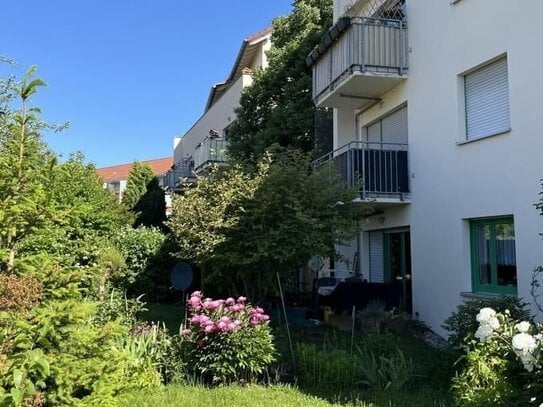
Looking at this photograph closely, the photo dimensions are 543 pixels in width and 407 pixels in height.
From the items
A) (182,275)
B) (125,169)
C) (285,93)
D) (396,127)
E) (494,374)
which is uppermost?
(125,169)

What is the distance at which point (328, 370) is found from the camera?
298 inches

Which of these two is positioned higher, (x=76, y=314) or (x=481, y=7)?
(x=481, y=7)

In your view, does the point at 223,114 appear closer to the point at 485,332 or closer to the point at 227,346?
the point at 227,346

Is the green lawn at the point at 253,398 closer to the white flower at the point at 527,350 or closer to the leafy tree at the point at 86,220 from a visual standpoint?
the white flower at the point at 527,350

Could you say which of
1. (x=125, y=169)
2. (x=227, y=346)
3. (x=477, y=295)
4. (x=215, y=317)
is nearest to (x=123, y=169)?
(x=125, y=169)

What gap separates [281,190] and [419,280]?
3854mm

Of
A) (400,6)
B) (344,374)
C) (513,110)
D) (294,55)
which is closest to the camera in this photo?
(344,374)

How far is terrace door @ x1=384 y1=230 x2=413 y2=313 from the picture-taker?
13047 millimetres

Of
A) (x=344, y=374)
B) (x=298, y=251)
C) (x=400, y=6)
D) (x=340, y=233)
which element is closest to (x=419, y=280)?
(x=340, y=233)

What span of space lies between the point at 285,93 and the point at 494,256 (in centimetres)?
1325

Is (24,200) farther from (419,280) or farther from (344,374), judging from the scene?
(419,280)

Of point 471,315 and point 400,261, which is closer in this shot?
point 471,315

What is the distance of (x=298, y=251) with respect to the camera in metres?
10.8

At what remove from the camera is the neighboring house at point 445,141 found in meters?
9.48
